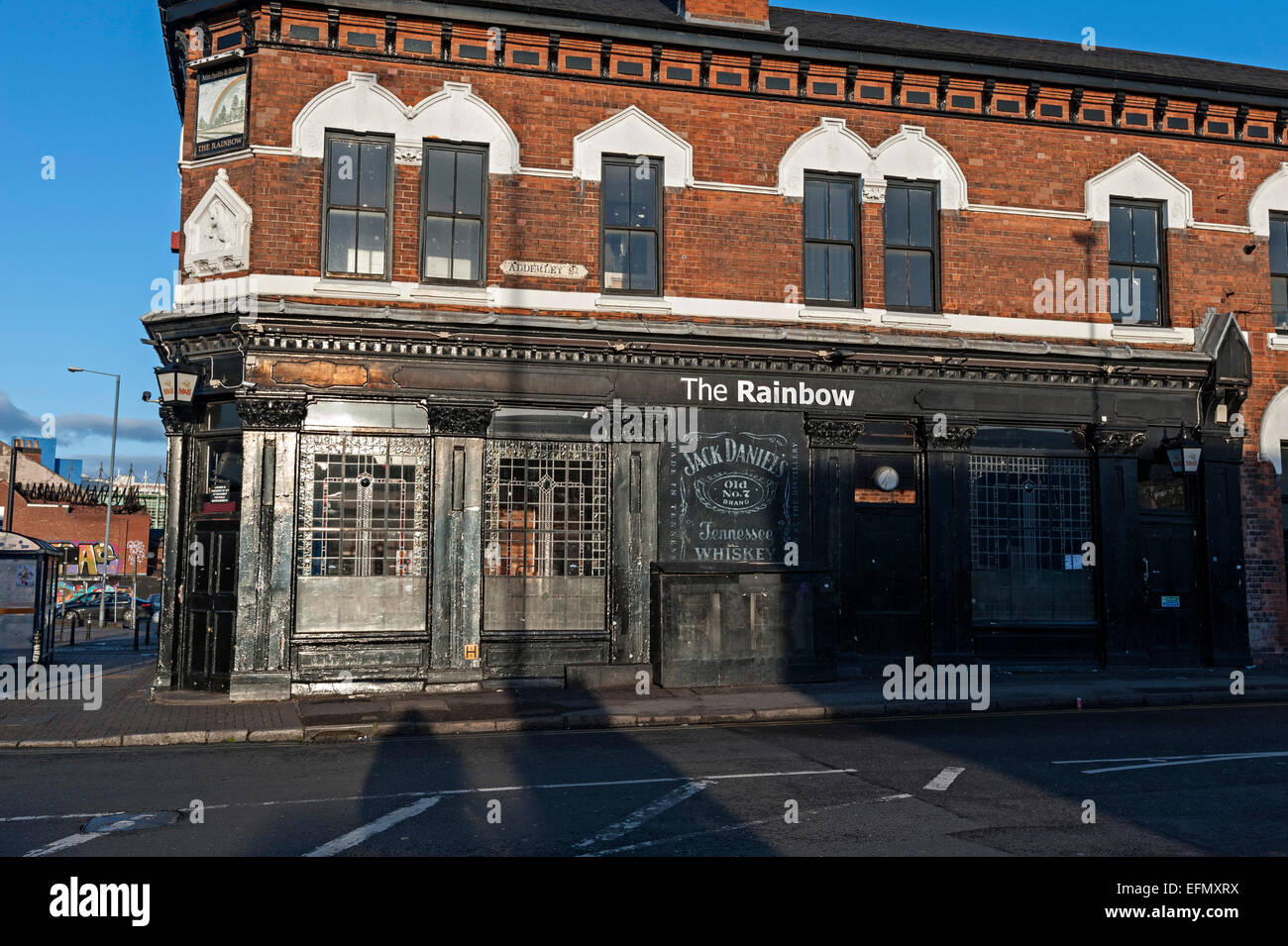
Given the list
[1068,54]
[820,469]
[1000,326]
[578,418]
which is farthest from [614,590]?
[1068,54]

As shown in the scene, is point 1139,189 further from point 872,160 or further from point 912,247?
point 872,160

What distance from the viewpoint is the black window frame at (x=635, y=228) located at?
50.9 feet

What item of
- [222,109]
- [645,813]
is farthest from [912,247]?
[645,813]

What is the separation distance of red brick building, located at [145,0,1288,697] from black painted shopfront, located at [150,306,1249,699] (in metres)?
0.06

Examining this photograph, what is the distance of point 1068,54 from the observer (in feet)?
61.6

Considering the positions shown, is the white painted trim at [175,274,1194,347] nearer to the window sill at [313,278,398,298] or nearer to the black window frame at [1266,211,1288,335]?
the window sill at [313,278,398,298]

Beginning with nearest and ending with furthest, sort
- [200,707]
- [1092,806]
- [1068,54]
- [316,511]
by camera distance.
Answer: [1092,806] < [200,707] < [316,511] < [1068,54]

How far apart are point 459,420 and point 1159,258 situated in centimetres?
1260

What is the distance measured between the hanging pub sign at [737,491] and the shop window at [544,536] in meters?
1.11

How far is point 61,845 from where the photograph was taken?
6.59 metres

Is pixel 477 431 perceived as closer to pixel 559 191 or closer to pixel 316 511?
pixel 316 511

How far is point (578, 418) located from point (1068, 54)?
1195cm

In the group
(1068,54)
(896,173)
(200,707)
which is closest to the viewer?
(200,707)

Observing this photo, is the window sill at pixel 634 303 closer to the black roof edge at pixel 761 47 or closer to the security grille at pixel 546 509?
the security grille at pixel 546 509
